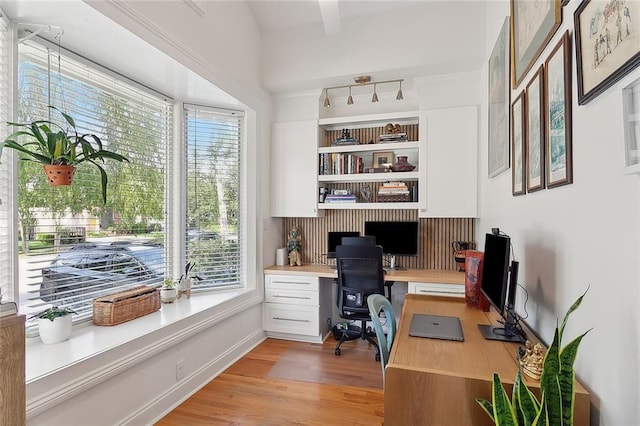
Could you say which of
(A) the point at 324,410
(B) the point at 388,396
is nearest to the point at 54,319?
(A) the point at 324,410

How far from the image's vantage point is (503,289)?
4.70 feet

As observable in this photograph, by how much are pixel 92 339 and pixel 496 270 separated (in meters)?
2.29

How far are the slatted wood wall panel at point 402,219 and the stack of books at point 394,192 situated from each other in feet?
0.77

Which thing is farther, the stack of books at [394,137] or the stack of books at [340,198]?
the stack of books at [340,198]

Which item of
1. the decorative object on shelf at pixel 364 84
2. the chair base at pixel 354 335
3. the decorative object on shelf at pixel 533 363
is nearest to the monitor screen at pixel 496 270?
the decorative object on shelf at pixel 533 363

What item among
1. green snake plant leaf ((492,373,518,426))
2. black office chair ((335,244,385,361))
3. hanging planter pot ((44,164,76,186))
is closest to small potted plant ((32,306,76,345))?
hanging planter pot ((44,164,76,186))

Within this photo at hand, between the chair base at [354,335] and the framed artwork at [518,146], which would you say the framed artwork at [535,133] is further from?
the chair base at [354,335]

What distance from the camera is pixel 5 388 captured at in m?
1.08

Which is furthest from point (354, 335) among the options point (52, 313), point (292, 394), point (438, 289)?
point (52, 313)

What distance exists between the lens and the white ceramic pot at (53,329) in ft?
5.96

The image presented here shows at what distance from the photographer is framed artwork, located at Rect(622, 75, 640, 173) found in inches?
30.5

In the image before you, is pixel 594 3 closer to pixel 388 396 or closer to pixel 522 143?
pixel 522 143

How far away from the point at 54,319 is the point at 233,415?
123 centimetres

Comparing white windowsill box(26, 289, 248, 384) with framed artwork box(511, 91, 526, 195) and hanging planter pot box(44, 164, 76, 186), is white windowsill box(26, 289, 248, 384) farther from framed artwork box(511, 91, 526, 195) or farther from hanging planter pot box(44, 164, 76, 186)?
framed artwork box(511, 91, 526, 195)
